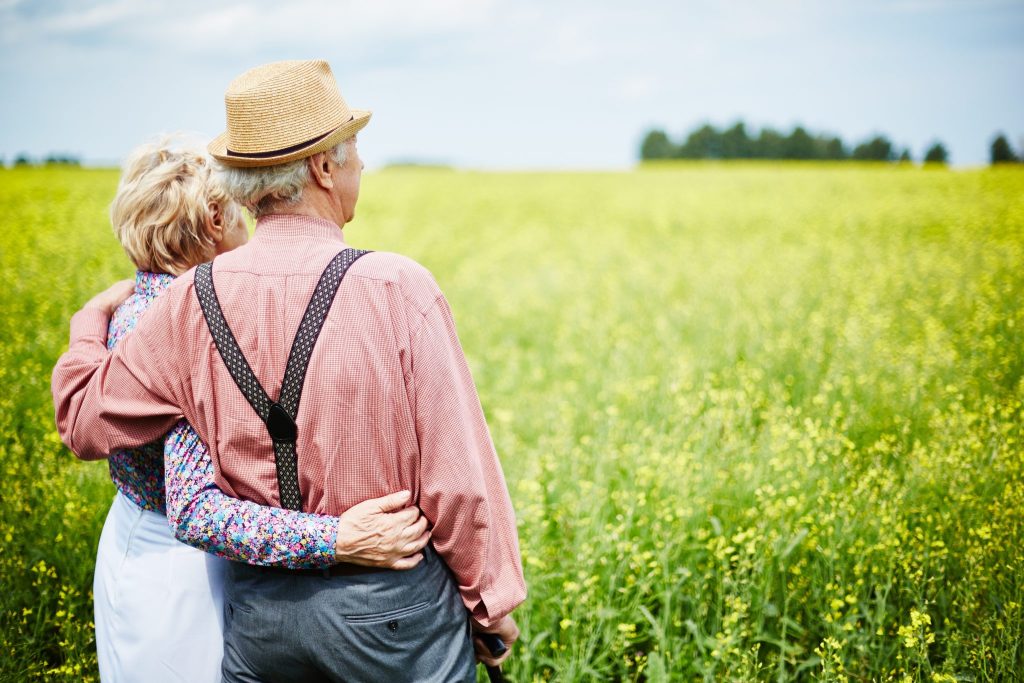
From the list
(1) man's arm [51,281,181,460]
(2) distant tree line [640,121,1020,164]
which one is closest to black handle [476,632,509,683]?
(1) man's arm [51,281,181,460]

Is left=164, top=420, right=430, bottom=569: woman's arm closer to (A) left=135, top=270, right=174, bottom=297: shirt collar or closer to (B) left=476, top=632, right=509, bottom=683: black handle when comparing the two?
(B) left=476, top=632, right=509, bottom=683: black handle

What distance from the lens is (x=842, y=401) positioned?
185 inches

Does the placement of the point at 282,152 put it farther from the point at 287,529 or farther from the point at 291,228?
the point at 287,529

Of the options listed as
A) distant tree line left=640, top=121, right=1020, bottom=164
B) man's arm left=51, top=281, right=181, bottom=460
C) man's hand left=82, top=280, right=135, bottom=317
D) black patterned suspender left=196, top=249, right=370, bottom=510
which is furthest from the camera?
distant tree line left=640, top=121, right=1020, bottom=164

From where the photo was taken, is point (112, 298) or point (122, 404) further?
point (112, 298)

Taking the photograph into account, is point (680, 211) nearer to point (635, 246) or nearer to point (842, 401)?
point (635, 246)

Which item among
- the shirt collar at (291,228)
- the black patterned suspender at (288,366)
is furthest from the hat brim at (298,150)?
Answer: the black patterned suspender at (288,366)

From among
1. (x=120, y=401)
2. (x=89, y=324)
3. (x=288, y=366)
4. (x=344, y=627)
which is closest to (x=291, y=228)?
(x=288, y=366)

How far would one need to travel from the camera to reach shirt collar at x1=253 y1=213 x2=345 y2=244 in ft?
5.09

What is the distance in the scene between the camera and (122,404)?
1573 mm

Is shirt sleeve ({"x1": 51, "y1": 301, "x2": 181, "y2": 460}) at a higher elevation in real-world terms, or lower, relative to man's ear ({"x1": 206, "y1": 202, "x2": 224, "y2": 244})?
lower

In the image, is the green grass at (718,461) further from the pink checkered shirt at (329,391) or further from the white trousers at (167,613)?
the pink checkered shirt at (329,391)

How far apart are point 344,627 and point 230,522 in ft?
1.14

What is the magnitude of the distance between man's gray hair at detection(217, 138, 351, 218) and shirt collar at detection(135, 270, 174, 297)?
494 millimetres
